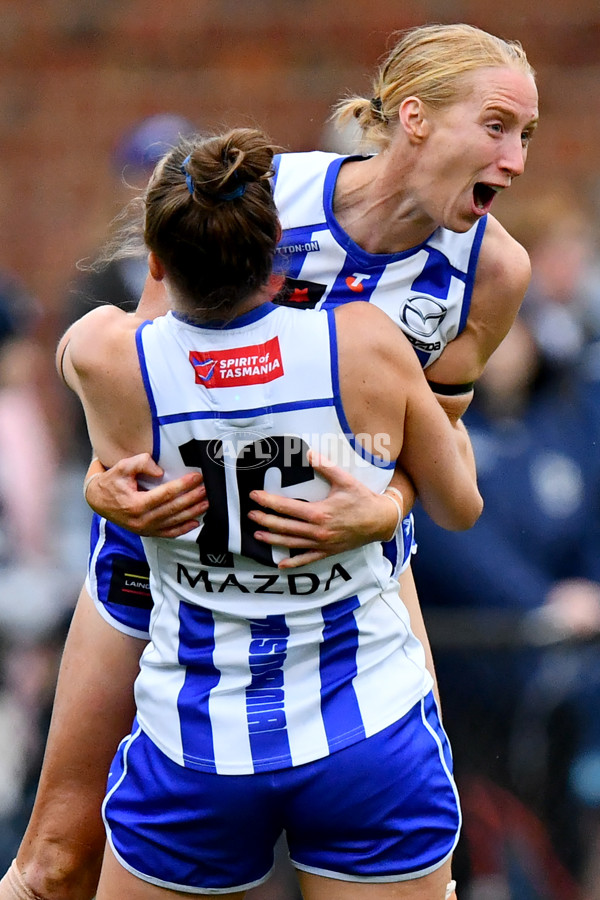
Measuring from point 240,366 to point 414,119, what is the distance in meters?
0.75

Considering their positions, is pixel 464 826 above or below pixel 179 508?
below

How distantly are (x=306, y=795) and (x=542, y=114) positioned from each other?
5754mm

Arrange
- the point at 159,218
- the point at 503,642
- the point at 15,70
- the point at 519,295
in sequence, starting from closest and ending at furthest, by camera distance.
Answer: the point at 159,218 < the point at 519,295 < the point at 503,642 < the point at 15,70

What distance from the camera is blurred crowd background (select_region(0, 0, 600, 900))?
165 inches

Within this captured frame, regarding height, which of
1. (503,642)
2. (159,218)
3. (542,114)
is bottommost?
(503,642)

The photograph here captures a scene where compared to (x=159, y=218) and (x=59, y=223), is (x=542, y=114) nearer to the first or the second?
(x=59, y=223)

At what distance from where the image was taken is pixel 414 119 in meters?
2.65

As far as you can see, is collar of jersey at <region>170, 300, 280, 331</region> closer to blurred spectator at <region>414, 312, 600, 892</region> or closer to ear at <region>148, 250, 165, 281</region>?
ear at <region>148, 250, 165, 281</region>

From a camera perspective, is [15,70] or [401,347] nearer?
[401,347]

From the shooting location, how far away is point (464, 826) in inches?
167

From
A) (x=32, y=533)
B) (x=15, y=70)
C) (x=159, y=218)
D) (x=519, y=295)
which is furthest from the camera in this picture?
(x=15, y=70)

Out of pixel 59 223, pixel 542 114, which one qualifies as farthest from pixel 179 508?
pixel 542 114

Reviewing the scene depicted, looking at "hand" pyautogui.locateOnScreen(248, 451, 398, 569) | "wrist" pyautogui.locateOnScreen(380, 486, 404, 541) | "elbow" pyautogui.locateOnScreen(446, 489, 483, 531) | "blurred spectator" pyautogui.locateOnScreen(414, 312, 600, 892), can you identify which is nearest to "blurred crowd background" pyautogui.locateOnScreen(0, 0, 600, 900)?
A: "blurred spectator" pyautogui.locateOnScreen(414, 312, 600, 892)

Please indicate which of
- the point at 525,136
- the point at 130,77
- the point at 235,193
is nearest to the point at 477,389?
the point at 525,136
